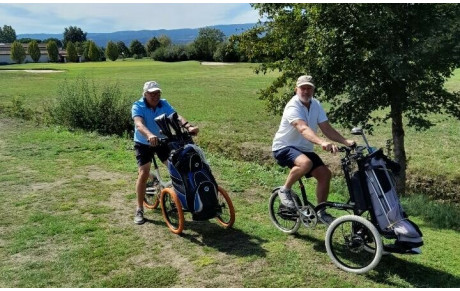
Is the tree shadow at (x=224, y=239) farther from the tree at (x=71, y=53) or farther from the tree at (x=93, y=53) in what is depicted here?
the tree at (x=71, y=53)

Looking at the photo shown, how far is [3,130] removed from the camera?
1470cm

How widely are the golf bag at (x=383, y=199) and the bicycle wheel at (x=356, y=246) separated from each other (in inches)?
6.3

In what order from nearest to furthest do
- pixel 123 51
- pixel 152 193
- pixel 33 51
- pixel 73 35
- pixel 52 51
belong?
1. pixel 152 193
2. pixel 52 51
3. pixel 33 51
4. pixel 123 51
5. pixel 73 35

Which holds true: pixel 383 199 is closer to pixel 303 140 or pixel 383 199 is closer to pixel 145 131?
pixel 303 140

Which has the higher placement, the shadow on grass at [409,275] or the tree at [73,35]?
the tree at [73,35]

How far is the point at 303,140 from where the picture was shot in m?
5.78

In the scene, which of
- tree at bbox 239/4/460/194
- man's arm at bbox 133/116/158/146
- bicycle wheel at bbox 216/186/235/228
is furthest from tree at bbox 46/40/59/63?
bicycle wheel at bbox 216/186/235/228

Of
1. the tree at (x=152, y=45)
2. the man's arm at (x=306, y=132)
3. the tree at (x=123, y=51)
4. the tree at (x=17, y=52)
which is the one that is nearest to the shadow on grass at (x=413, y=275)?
the man's arm at (x=306, y=132)

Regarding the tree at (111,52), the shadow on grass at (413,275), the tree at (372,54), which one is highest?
the tree at (111,52)

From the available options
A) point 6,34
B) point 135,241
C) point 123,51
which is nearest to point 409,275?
point 135,241

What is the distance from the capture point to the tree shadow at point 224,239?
585cm

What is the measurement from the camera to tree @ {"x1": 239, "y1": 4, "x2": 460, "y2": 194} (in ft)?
29.4

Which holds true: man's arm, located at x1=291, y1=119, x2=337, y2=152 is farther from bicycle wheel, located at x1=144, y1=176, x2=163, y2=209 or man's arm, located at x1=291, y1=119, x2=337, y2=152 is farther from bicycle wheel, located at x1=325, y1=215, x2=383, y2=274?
bicycle wheel, located at x1=144, y1=176, x2=163, y2=209

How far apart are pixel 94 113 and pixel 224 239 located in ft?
36.1
